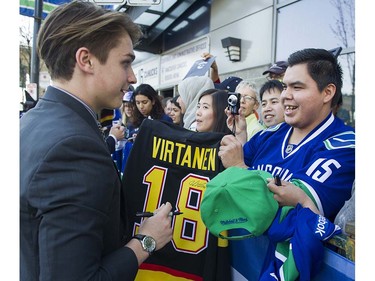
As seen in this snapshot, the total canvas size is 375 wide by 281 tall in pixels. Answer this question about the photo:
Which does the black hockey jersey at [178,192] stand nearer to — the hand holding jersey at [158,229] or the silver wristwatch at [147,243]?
the hand holding jersey at [158,229]

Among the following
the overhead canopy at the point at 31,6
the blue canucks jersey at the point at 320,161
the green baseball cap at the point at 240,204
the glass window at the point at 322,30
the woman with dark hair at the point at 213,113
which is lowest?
the green baseball cap at the point at 240,204

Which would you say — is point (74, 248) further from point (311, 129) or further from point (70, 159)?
point (311, 129)

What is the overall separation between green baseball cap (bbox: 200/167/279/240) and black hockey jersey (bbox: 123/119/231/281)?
1.46 ft

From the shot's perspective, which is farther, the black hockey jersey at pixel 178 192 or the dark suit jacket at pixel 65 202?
the black hockey jersey at pixel 178 192

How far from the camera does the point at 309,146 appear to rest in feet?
5.37

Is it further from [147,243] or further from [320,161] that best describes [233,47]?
[147,243]

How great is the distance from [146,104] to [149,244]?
3.46 m

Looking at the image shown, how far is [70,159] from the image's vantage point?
1048mm

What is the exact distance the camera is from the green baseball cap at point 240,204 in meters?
1.31

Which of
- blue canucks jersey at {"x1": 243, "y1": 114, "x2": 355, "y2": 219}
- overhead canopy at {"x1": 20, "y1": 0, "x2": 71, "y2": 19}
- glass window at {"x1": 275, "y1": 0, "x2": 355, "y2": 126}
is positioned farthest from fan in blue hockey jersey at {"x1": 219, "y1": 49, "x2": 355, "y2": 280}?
overhead canopy at {"x1": 20, "y1": 0, "x2": 71, "y2": 19}

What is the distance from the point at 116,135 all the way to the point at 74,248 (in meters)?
3.46

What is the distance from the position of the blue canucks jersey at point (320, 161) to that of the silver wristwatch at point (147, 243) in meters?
0.62

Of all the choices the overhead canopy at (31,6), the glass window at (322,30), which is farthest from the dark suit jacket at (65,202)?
the overhead canopy at (31,6)

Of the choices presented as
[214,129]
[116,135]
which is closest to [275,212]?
[214,129]
